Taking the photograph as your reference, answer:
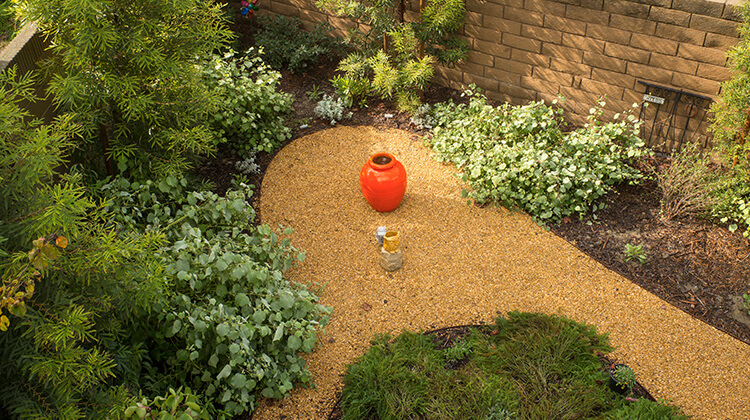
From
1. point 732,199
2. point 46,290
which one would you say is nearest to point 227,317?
point 46,290

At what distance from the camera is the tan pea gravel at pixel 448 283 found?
11.8 ft

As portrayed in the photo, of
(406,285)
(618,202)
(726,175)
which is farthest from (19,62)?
(726,175)

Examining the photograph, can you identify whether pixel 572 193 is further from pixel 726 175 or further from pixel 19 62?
pixel 19 62


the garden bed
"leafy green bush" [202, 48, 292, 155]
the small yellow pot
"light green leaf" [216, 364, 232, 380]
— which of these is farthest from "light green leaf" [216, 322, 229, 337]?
"leafy green bush" [202, 48, 292, 155]

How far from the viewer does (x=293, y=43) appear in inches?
288

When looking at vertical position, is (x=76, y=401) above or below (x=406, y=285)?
above

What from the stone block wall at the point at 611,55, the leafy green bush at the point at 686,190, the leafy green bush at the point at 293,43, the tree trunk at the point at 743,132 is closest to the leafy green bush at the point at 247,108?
the leafy green bush at the point at 293,43

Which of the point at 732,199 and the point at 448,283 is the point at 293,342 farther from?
the point at 732,199

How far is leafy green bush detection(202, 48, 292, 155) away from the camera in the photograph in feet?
17.8

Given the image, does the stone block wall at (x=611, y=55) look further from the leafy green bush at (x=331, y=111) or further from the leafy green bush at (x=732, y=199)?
the leafy green bush at (x=331, y=111)

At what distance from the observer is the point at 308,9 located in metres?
7.55

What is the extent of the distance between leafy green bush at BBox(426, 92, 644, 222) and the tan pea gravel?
0.64 ft

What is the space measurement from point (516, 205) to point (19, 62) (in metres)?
4.20

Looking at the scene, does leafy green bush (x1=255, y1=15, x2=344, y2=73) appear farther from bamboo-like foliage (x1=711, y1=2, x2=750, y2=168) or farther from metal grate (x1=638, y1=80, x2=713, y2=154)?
bamboo-like foliage (x1=711, y1=2, x2=750, y2=168)
